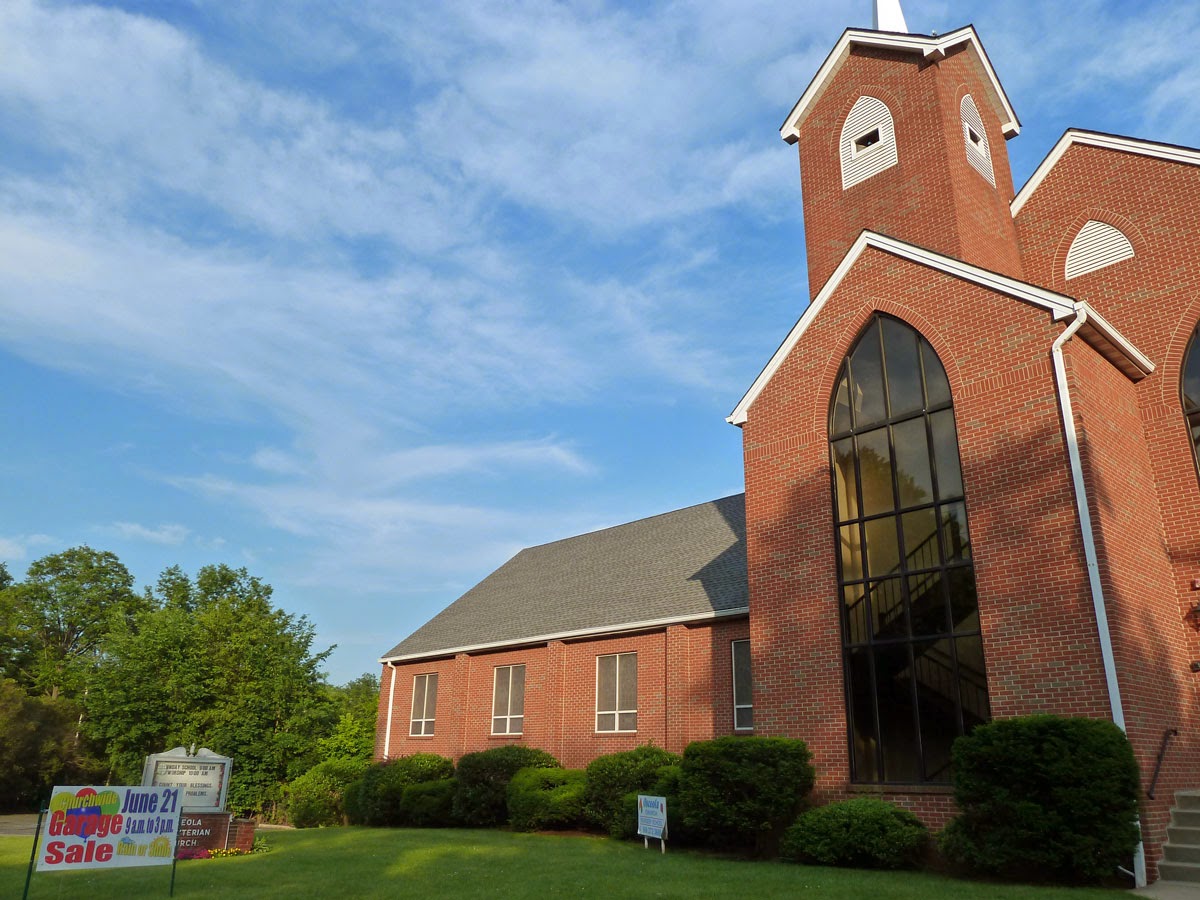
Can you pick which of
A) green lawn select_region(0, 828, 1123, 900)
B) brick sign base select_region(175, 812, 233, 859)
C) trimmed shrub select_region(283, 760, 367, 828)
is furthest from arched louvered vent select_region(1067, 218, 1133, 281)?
trimmed shrub select_region(283, 760, 367, 828)

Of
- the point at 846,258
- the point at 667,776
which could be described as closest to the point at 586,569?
the point at 667,776

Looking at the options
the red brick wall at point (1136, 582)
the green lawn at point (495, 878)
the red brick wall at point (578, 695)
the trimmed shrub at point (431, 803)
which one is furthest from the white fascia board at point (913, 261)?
the trimmed shrub at point (431, 803)

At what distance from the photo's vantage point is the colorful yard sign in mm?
9906

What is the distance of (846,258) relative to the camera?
53.6ft

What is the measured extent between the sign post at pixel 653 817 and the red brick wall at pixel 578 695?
13.1 ft

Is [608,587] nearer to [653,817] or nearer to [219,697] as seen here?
[653,817]

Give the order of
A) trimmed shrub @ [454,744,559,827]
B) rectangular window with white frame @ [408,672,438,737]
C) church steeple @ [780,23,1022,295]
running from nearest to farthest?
church steeple @ [780,23,1022,295] → trimmed shrub @ [454,744,559,827] → rectangular window with white frame @ [408,672,438,737]

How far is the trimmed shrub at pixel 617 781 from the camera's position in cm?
1708

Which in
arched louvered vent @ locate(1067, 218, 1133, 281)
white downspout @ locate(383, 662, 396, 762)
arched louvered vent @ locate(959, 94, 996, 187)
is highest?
arched louvered vent @ locate(959, 94, 996, 187)

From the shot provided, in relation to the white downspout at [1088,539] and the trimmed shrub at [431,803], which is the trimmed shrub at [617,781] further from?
the white downspout at [1088,539]

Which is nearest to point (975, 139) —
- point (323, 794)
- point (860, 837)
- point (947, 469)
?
point (947, 469)

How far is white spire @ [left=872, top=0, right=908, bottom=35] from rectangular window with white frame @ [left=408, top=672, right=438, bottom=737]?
22062mm

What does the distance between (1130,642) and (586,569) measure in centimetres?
1740

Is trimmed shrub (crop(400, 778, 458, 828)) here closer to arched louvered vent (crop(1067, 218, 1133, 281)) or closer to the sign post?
the sign post
